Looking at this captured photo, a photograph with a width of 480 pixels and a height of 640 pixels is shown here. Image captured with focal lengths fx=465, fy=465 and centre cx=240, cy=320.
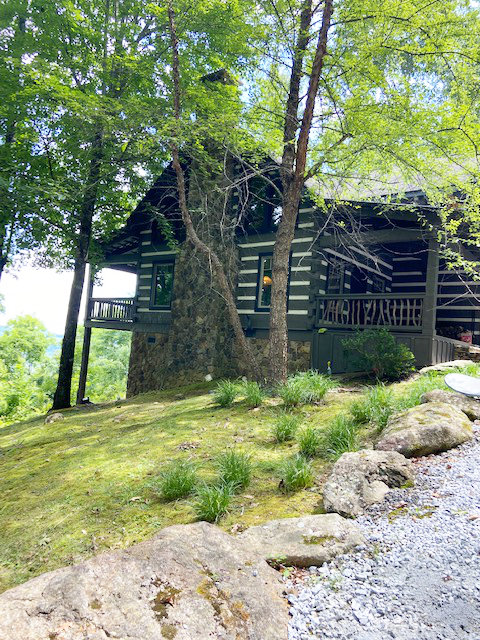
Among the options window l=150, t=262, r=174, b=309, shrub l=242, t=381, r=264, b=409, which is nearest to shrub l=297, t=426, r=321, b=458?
shrub l=242, t=381, r=264, b=409

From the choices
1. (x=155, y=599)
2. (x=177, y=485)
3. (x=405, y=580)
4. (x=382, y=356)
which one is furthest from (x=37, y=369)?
(x=405, y=580)

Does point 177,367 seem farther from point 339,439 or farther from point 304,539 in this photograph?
point 304,539

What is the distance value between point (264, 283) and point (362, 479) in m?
11.0

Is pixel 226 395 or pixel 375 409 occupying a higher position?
pixel 375 409

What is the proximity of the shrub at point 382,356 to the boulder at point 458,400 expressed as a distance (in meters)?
3.32

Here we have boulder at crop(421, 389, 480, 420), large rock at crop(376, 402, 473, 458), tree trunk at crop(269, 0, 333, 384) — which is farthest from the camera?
tree trunk at crop(269, 0, 333, 384)

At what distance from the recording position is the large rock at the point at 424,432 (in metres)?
5.21

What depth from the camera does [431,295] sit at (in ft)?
36.5

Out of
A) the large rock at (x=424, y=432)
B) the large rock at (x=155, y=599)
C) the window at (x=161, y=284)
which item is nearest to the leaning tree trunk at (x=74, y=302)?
the window at (x=161, y=284)

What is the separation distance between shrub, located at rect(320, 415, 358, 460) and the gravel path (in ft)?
4.31

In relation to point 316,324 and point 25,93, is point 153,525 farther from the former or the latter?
point 25,93

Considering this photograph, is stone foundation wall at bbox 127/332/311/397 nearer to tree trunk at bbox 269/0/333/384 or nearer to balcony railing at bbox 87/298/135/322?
balcony railing at bbox 87/298/135/322

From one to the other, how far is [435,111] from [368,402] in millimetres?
6289

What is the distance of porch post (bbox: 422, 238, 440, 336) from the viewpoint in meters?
11.1
